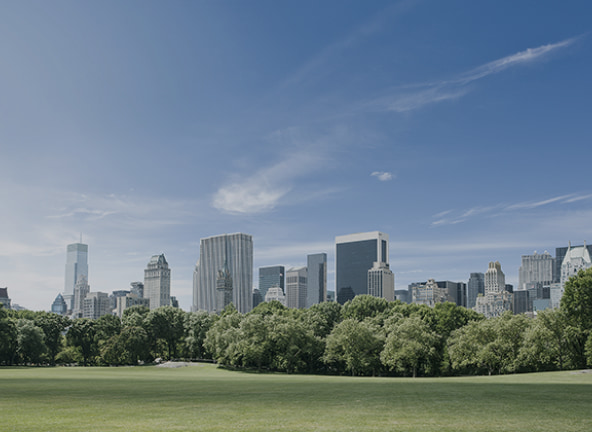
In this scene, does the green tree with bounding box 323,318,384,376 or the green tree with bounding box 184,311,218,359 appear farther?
the green tree with bounding box 184,311,218,359

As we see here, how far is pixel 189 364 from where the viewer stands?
91.3 metres

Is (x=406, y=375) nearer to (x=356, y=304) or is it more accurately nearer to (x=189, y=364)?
(x=356, y=304)

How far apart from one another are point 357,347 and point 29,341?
190 ft

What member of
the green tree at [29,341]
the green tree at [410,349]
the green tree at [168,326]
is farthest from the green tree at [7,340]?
the green tree at [410,349]

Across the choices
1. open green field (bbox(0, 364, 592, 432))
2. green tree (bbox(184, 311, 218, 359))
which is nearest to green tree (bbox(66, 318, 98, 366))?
green tree (bbox(184, 311, 218, 359))

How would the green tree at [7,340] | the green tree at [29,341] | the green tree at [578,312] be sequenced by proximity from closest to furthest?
the green tree at [578,312] → the green tree at [7,340] → the green tree at [29,341]

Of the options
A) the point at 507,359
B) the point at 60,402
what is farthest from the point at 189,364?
the point at 60,402

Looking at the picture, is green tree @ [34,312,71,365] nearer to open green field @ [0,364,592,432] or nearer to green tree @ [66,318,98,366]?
green tree @ [66,318,98,366]

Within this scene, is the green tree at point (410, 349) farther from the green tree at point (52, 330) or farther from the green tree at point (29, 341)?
the green tree at point (52, 330)

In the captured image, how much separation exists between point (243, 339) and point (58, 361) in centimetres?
4538

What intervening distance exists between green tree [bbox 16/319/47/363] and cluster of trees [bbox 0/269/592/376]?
172 mm

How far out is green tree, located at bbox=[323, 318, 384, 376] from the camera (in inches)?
3000

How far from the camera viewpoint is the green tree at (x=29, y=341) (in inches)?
3536

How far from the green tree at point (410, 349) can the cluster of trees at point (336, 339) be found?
0.47ft
